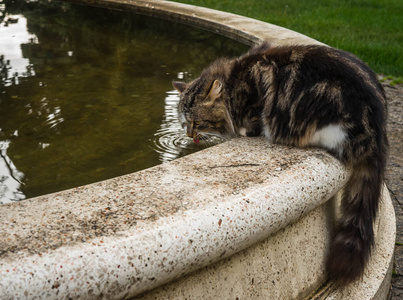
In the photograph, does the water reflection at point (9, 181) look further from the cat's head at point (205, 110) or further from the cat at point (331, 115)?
the cat at point (331, 115)

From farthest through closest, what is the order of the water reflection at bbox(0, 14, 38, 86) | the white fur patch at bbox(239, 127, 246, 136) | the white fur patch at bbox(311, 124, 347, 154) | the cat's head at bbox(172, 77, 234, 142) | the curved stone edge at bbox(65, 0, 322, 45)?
the curved stone edge at bbox(65, 0, 322, 45) → the water reflection at bbox(0, 14, 38, 86) → the cat's head at bbox(172, 77, 234, 142) → the white fur patch at bbox(239, 127, 246, 136) → the white fur patch at bbox(311, 124, 347, 154)

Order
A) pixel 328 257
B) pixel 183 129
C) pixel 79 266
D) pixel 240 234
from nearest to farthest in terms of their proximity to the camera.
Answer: pixel 79 266 < pixel 240 234 < pixel 328 257 < pixel 183 129

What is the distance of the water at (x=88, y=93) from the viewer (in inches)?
109

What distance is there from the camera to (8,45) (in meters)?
4.96

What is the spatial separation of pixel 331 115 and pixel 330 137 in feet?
0.36

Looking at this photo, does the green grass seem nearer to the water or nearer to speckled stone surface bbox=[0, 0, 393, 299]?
the water

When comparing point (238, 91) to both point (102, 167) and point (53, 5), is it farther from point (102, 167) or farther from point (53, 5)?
point (53, 5)

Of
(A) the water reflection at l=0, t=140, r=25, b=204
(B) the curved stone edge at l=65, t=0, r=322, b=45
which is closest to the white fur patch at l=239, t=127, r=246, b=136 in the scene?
(A) the water reflection at l=0, t=140, r=25, b=204

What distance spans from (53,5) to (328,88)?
17.7 ft

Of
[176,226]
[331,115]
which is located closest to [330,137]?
[331,115]

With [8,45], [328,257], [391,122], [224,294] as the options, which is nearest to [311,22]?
[391,122]

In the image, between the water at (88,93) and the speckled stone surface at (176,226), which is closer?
the speckled stone surface at (176,226)

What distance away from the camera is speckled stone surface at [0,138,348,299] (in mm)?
1423

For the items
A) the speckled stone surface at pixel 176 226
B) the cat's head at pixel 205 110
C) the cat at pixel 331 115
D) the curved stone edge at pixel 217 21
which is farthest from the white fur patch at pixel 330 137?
the curved stone edge at pixel 217 21
